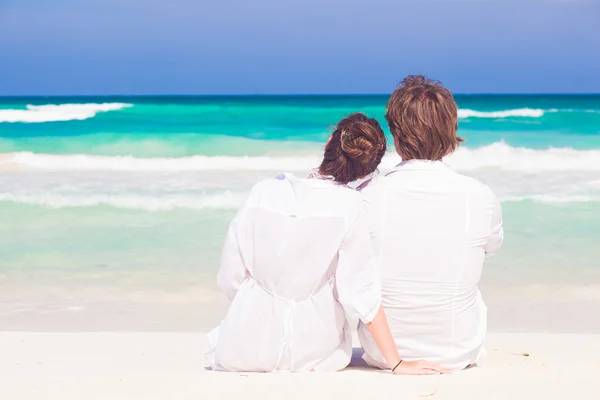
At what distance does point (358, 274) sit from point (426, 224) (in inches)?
12.2

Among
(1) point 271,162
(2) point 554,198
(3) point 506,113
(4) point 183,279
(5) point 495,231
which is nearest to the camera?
(5) point 495,231

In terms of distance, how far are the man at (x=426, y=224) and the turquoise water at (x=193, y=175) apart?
299mm

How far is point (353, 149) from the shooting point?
2645 mm

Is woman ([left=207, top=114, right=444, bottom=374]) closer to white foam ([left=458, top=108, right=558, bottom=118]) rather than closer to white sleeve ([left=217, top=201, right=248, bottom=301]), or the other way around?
white sleeve ([left=217, top=201, right=248, bottom=301])

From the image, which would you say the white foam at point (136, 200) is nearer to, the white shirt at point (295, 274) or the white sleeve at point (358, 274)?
the white shirt at point (295, 274)

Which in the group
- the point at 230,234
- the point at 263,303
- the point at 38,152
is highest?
the point at 230,234

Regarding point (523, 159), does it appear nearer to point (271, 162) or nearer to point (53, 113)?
point (271, 162)

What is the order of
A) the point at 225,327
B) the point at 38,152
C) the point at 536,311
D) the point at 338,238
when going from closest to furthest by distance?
the point at 338,238 < the point at 225,327 < the point at 536,311 < the point at 38,152

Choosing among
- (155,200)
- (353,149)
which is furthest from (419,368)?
(155,200)

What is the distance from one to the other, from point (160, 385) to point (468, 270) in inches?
45.1

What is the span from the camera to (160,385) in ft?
9.04

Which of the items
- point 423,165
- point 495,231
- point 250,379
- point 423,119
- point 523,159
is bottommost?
point 523,159

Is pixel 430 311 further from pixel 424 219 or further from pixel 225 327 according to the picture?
pixel 225 327

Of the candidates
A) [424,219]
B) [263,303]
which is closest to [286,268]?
[263,303]
